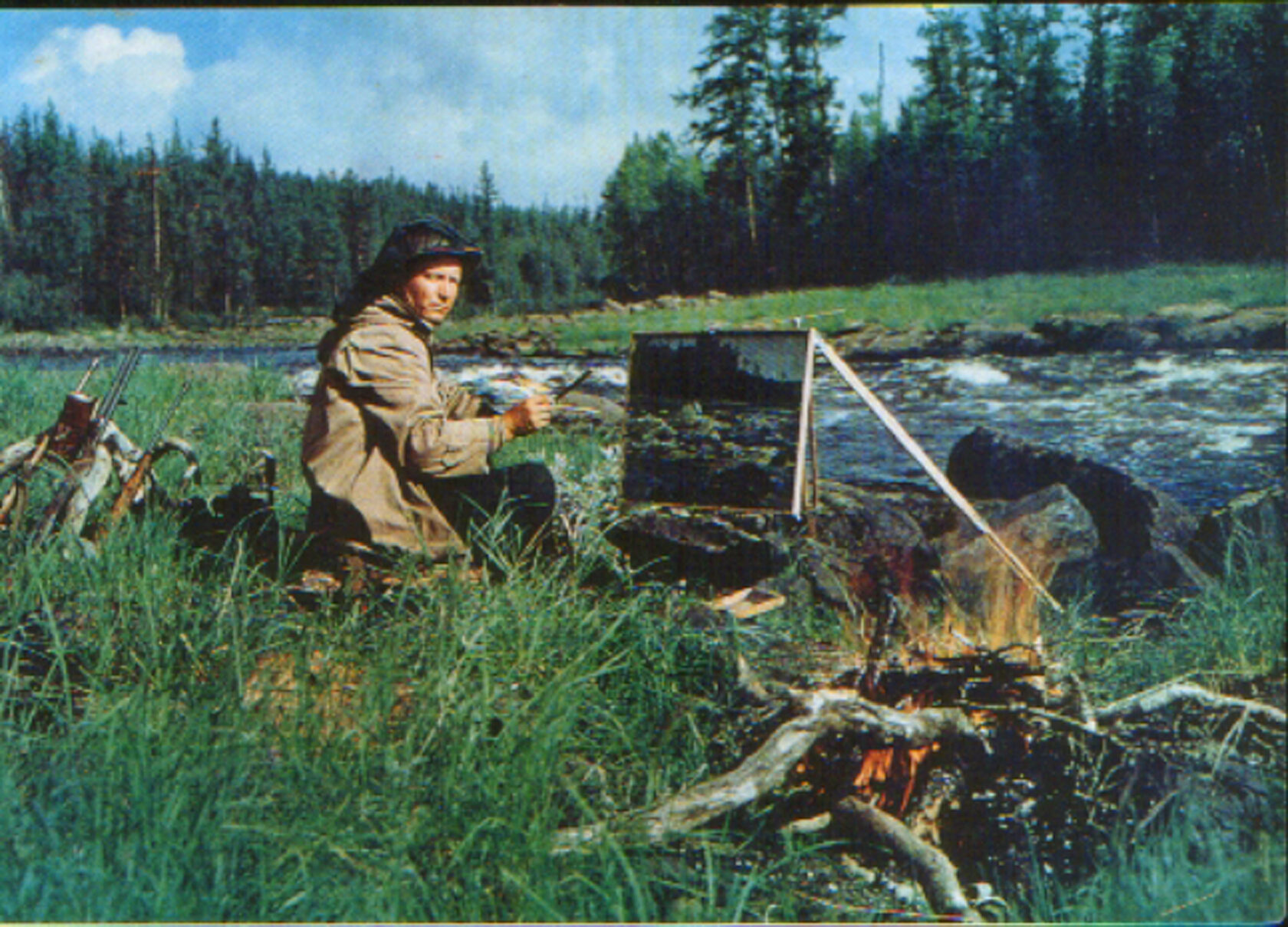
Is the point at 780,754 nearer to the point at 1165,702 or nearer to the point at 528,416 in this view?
the point at 1165,702

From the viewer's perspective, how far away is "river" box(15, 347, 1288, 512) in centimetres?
289

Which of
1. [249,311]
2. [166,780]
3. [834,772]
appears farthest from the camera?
[249,311]

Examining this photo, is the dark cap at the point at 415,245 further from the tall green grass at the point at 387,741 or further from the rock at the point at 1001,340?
the rock at the point at 1001,340

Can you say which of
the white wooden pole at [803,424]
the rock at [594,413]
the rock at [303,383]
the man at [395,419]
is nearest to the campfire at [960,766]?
the white wooden pole at [803,424]

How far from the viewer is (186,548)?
300cm

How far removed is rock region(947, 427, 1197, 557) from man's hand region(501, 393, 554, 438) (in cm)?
181

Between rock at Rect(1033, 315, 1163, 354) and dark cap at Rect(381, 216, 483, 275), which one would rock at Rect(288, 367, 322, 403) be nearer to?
dark cap at Rect(381, 216, 483, 275)

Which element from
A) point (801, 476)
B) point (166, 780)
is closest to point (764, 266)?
point (801, 476)

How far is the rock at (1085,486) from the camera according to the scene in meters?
3.31

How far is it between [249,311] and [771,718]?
278 centimetres

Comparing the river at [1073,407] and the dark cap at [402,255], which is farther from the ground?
the dark cap at [402,255]

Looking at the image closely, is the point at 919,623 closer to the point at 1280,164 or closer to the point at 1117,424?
the point at 1117,424

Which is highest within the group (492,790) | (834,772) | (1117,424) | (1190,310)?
(1190,310)

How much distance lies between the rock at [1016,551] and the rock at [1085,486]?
0.21 ft
